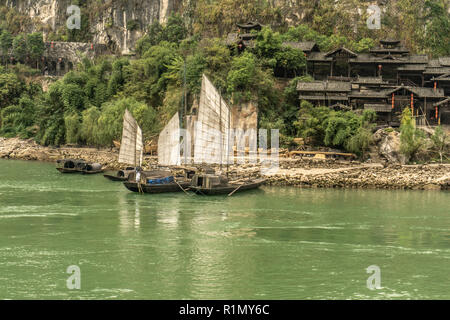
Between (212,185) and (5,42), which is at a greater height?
(5,42)

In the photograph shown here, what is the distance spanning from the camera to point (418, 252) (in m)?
17.5

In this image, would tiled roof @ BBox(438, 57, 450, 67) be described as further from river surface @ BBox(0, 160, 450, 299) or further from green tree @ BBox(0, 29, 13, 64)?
green tree @ BBox(0, 29, 13, 64)

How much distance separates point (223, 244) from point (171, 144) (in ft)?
45.2

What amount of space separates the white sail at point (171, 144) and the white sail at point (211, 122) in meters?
1.77

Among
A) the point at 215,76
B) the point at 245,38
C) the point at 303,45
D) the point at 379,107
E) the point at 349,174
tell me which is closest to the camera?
the point at 349,174

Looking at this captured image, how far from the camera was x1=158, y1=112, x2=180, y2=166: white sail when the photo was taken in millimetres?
30875

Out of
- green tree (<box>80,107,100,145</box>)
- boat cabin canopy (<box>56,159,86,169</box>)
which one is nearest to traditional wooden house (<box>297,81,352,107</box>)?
green tree (<box>80,107,100,145</box>)

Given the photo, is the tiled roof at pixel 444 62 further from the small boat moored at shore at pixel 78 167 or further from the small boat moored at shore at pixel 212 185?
the small boat moored at shore at pixel 78 167

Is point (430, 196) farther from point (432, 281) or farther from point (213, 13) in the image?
point (213, 13)

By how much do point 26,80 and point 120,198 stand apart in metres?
37.2

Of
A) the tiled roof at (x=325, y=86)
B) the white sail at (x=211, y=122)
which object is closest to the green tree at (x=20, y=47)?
the tiled roof at (x=325, y=86)

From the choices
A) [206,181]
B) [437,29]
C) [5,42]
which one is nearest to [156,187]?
[206,181]

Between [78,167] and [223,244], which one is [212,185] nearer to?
[223,244]

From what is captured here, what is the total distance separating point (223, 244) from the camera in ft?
59.4
